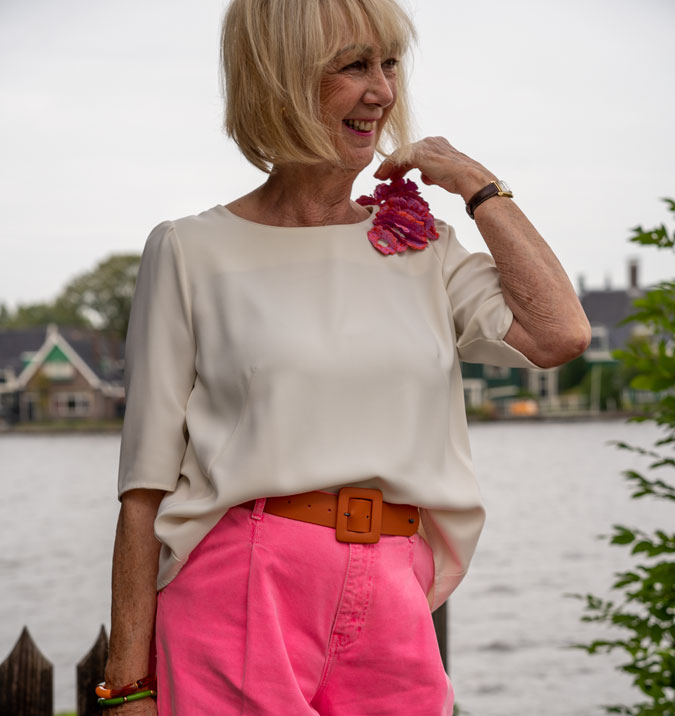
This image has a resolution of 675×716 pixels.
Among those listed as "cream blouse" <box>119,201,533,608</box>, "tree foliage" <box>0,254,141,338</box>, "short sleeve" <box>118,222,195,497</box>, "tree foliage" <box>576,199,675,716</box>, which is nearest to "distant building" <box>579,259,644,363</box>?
"tree foliage" <box>0,254,141,338</box>

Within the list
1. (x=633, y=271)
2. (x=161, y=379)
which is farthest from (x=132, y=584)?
(x=633, y=271)

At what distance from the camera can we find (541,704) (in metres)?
7.79

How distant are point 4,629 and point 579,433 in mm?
49718

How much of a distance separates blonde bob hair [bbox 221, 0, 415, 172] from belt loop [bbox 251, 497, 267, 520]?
481 mm

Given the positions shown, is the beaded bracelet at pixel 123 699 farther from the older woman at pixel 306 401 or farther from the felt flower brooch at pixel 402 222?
the felt flower brooch at pixel 402 222

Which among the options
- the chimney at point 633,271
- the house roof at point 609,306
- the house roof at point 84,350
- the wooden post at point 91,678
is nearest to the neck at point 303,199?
the wooden post at point 91,678

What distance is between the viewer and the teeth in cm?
154

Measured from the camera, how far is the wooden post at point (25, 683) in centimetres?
251

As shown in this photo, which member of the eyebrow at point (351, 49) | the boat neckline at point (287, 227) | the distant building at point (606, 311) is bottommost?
the boat neckline at point (287, 227)

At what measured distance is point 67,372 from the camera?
2192 inches

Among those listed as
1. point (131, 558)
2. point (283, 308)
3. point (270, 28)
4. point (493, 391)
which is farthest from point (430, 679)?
point (493, 391)

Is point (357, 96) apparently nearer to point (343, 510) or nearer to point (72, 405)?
point (343, 510)

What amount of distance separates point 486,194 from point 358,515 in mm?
506

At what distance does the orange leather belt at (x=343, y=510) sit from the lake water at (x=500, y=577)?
150 centimetres
